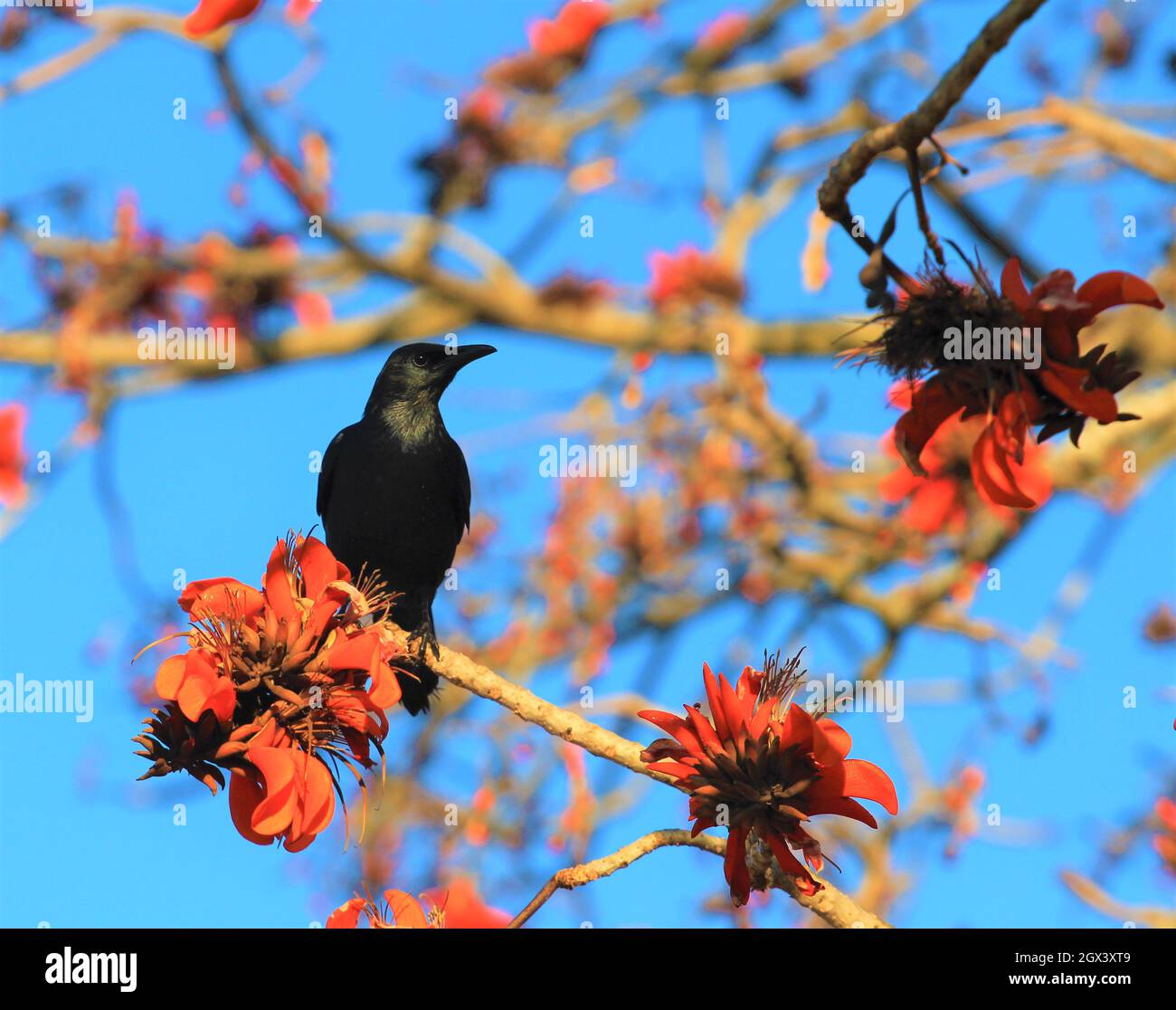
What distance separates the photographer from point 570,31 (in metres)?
5.42

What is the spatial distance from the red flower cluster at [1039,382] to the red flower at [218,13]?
61.4 inches

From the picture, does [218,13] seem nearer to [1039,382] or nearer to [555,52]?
[1039,382]

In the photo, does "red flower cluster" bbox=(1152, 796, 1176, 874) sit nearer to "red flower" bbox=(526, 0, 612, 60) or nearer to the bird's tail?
the bird's tail

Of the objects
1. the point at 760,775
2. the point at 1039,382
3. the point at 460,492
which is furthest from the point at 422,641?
the point at 1039,382

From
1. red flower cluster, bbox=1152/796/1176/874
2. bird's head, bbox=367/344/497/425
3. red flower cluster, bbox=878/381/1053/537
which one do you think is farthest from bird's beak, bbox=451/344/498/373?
red flower cluster, bbox=1152/796/1176/874

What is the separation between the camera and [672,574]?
5.37 meters

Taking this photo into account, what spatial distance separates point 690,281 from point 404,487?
2004mm

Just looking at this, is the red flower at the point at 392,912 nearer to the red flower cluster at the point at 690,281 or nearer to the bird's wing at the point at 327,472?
the bird's wing at the point at 327,472

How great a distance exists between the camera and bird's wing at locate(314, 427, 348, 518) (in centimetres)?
378

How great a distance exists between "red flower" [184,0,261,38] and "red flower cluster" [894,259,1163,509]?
156 cm

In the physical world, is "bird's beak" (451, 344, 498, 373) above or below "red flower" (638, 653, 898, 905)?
above

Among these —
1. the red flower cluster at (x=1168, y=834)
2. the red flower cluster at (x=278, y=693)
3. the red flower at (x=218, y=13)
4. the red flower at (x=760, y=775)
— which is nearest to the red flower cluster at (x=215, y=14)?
the red flower at (x=218, y=13)
